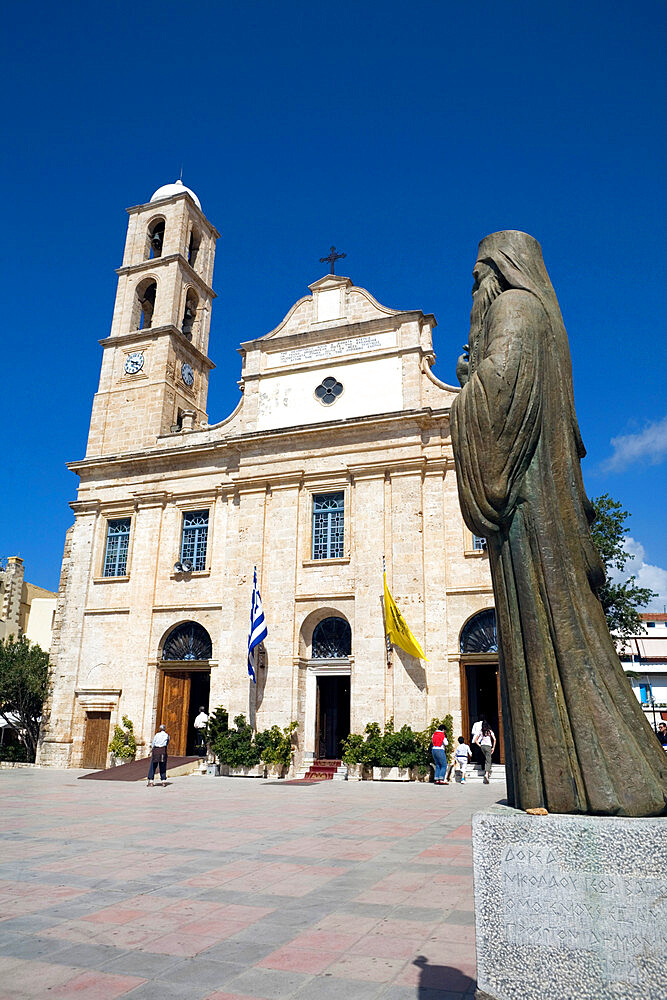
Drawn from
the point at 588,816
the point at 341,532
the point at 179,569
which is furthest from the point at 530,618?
the point at 179,569

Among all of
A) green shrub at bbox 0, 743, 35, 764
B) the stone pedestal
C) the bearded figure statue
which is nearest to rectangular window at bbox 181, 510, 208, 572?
green shrub at bbox 0, 743, 35, 764

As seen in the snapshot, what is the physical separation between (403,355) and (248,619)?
28.8ft

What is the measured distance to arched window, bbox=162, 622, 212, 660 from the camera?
21062 millimetres

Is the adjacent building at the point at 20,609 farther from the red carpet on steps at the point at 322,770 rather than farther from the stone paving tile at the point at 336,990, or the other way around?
the stone paving tile at the point at 336,990

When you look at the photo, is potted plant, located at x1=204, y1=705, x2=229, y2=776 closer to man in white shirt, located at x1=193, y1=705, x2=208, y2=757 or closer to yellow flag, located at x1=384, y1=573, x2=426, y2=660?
man in white shirt, located at x1=193, y1=705, x2=208, y2=757

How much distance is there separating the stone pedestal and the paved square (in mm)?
1366

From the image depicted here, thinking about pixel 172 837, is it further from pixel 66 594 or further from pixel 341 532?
pixel 66 594

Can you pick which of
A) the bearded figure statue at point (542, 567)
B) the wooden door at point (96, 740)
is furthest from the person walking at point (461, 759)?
the bearded figure statue at point (542, 567)

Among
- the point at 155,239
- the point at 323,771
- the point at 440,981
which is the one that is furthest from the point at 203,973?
the point at 155,239

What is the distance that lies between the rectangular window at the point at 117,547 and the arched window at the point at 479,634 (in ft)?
36.5

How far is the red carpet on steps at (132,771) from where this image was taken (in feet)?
58.0

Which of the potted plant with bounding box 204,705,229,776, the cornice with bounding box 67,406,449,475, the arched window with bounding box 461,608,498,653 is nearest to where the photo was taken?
the arched window with bounding box 461,608,498,653

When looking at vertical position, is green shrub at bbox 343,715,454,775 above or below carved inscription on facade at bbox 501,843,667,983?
above

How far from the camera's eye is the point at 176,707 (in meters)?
21.0
